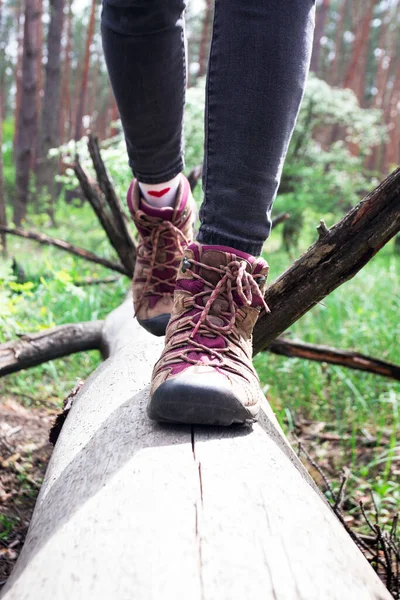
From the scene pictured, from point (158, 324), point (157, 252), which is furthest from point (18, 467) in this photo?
point (157, 252)

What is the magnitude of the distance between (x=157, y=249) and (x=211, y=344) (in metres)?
0.54

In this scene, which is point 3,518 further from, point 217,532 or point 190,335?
point 217,532

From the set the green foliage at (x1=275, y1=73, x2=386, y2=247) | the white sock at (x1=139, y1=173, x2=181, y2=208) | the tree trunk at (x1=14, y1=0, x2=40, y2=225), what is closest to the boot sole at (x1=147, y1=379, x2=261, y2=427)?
the white sock at (x1=139, y1=173, x2=181, y2=208)

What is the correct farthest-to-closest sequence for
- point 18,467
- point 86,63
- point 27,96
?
point 86,63
point 27,96
point 18,467

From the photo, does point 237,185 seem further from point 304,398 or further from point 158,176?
point 304,398

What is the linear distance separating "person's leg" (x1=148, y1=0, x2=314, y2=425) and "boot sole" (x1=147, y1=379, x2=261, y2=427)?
0.5 inches

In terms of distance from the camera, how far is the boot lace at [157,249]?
5.17 feet

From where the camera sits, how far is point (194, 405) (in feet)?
3.23

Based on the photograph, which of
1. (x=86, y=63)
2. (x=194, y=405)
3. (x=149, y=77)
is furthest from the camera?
(x=86, y=63)

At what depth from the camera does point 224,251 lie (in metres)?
1.17

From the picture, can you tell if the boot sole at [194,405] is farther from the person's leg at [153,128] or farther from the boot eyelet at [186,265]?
the person's leg at [153,128]

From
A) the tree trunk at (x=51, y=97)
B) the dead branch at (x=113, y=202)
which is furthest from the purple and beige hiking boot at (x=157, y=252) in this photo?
the tree trunk at (x=51, y=97)

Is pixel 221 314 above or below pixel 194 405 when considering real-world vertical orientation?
above

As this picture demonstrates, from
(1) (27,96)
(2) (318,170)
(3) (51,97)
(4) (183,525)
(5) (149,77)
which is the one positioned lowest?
(4) (183,525)
